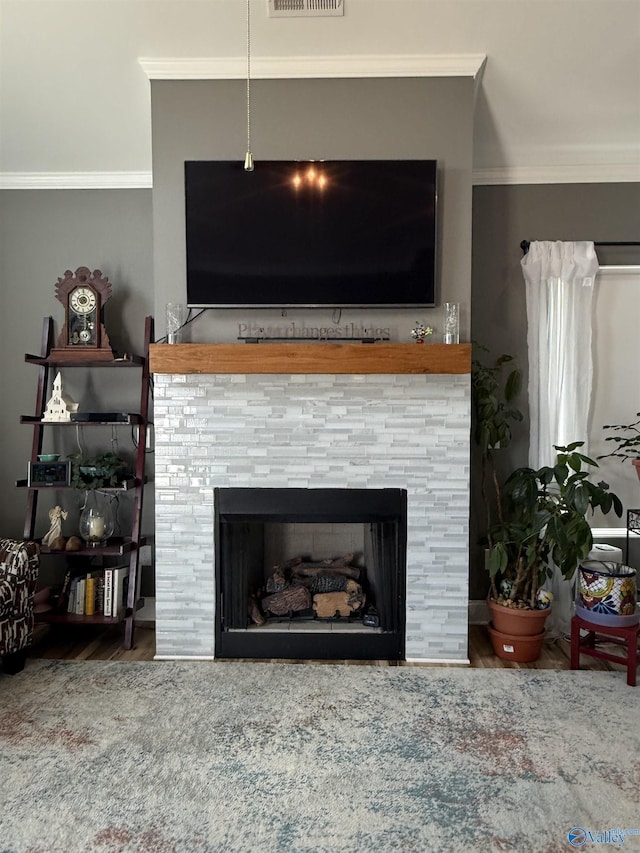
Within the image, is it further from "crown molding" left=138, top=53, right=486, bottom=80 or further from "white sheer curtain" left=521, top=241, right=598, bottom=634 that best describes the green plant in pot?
"white sheer curtain" left=521, top=241, right=598, bottom=634

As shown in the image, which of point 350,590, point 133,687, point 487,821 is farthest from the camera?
point 350,590

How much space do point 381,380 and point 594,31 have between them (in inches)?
63.9

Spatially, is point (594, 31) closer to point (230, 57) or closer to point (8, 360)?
point (230, 57)

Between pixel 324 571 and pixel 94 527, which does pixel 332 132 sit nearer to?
pixel 324 571

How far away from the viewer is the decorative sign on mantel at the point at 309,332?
2.71m

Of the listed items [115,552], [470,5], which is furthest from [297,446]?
[470,5]

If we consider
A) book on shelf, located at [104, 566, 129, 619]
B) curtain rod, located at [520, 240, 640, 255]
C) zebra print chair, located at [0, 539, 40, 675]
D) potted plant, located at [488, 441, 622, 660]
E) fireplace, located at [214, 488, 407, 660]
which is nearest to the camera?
zebra print chair, located at [0, 539, 40, 675]

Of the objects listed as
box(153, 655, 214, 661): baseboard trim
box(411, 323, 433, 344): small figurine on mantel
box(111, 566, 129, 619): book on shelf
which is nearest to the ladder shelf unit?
box(111, 566, 129, 619): book on shelf

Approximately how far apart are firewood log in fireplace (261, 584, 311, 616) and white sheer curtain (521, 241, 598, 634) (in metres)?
1.35

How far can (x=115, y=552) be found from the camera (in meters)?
2.94

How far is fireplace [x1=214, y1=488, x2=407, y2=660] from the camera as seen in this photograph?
273cm

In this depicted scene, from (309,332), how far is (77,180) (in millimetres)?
1780

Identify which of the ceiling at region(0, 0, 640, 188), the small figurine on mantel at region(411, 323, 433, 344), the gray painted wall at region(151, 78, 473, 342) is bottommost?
the small figurine on mantel at region(411, 323, 433, 344)

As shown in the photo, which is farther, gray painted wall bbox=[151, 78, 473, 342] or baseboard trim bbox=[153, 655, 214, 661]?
baseboard trim bbox=[153, 655, 214, 661]
